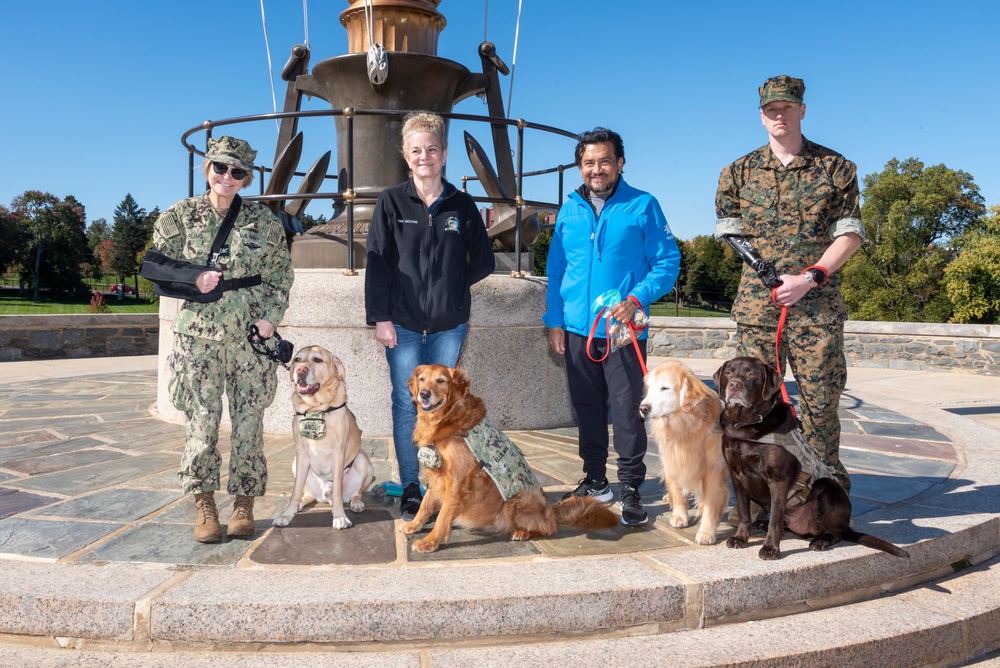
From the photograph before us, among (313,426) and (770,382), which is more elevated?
(770,382)

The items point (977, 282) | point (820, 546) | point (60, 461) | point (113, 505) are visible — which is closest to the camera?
point (820, 546)

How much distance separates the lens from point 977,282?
45.8 m

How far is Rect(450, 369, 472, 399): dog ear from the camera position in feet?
11.1

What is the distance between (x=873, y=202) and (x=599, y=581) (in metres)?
62.3

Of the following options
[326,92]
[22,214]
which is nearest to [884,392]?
[326,92]

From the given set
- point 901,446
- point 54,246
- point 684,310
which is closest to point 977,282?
point 684,310

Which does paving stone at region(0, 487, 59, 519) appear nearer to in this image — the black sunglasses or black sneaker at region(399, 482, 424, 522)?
black sneaker at region(399, 482, 424, 522)

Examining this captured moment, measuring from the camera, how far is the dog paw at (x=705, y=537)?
10.9 feet

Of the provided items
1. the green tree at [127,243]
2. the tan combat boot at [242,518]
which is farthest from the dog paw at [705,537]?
the green tree at [127,243]

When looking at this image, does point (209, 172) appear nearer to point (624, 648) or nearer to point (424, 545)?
point (424, 545)

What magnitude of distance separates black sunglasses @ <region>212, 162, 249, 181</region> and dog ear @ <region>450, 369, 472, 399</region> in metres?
1.49

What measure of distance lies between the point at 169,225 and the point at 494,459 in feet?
6.68

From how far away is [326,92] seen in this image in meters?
7.49

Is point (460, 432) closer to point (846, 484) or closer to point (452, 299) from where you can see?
point (452, 299)
